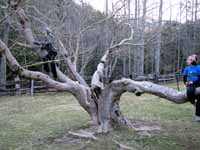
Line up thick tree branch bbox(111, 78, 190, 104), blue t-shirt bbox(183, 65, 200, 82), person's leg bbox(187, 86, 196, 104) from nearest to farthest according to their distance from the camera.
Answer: person's leg bbox(187, 86, 196, 104) → thick tree branch bbox(111, 78, 190, 104) → blue t-shirt bbox(183, 65, 200, 82)

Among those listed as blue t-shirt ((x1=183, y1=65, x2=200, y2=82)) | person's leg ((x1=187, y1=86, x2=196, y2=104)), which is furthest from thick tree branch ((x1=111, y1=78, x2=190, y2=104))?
blue t-shirt ((x1=183, y1=65, x2=200, y2=82))

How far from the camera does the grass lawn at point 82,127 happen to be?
551 centimetres

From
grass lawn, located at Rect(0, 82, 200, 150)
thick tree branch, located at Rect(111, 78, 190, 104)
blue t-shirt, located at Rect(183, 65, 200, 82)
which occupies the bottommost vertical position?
grass lawn, located at Rect(0, 82, 200, 150)

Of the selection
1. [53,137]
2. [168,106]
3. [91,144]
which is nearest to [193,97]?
[91,144]

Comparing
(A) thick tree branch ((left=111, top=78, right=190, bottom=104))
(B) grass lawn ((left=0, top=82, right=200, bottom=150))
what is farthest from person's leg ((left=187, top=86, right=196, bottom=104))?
(B) grass lawn ((left=0, top=82, right=200, bottom=150))

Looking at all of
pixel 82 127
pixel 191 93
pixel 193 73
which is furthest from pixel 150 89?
pixel 82 127

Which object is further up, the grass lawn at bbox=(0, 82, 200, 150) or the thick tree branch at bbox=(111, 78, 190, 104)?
the thick tree branch at bbox=(111, 78, 190, 104)

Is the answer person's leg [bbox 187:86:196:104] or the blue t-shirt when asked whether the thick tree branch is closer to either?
person's leg [bbox 187:86:196:104]

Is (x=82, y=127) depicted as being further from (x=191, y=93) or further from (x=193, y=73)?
(x=191, y=93)

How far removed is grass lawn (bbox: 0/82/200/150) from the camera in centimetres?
551

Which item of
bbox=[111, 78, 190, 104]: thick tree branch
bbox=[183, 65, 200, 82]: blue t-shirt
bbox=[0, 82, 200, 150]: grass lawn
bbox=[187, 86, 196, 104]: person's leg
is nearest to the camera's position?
bbox=[187, 86, 196, 104]: person's leg

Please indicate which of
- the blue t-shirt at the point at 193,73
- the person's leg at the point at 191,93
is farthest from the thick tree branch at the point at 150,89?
the blue t-shirt at the point at 193,73

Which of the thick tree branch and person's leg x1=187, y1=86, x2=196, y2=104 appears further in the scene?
the thick tree branch

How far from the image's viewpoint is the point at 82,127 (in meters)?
6.83
